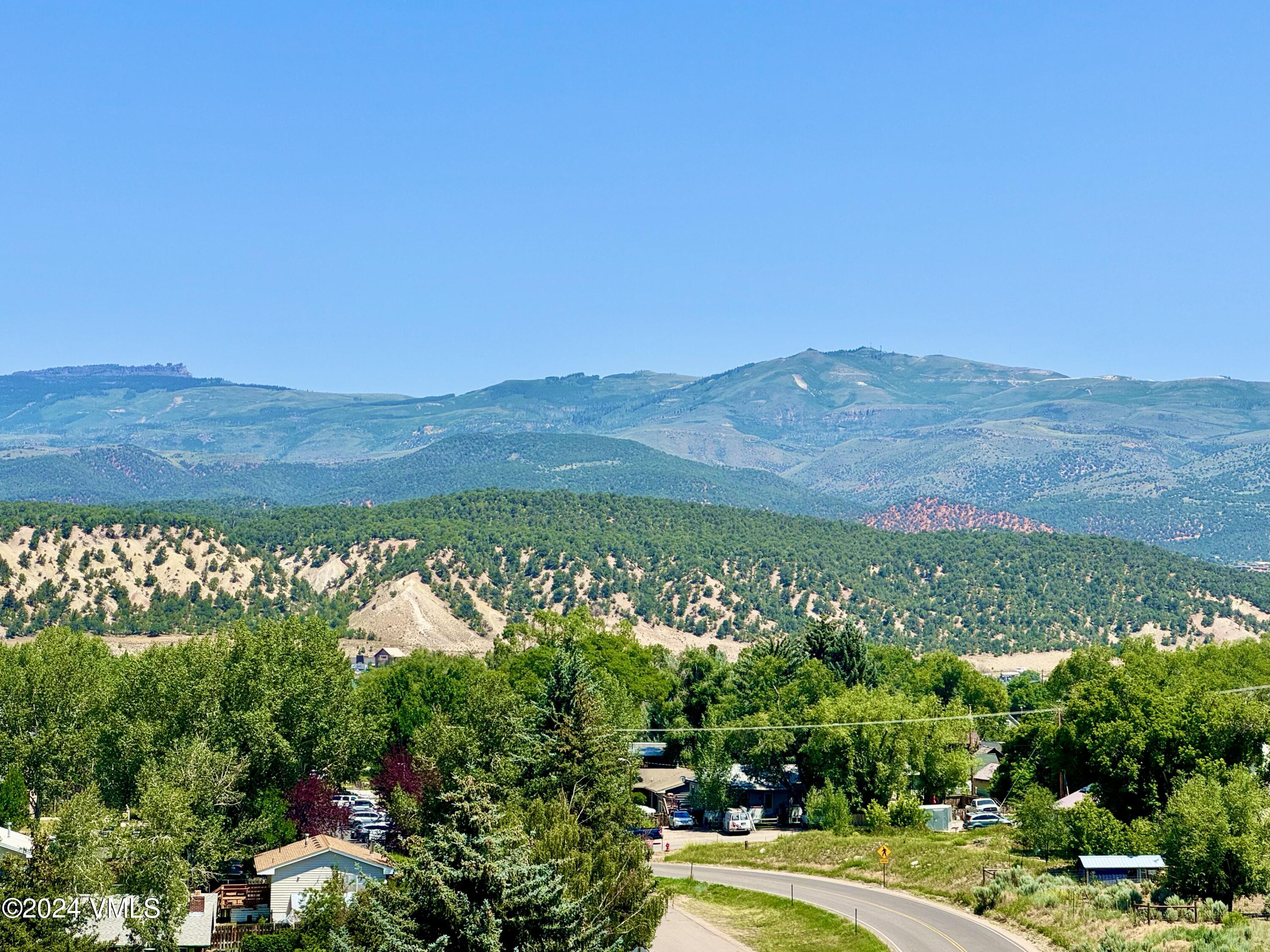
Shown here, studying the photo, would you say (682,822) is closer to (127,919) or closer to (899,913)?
(899,913)

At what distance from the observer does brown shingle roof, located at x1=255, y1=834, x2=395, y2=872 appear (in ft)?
179

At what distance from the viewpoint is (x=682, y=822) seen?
282 ft

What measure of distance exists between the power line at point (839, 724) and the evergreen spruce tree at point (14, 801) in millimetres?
26668

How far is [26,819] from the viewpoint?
5994 cm

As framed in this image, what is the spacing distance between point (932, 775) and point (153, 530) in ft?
451

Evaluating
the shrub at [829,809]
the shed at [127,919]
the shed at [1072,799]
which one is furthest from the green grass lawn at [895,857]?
the shed at [127,919]

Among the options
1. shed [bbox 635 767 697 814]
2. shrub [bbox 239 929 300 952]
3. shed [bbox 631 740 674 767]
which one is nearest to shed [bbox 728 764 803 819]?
shed [bbox 635 767 697 814]

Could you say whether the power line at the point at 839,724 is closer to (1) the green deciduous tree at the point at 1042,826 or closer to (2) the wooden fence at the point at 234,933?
(1) the green deciduous tree at the point at 1042,826

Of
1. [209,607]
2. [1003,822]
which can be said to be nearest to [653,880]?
[1003,822]

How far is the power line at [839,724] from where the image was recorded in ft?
265

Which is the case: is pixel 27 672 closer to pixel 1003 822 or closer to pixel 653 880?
pixel 653 880

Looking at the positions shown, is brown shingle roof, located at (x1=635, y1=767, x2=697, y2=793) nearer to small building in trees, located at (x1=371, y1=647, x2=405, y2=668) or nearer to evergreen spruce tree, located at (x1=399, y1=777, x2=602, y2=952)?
small building in trees, located at (x1=371, y1=647, x2=405, y2=668)

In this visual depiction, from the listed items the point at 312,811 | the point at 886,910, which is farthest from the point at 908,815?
the point at 312,811
